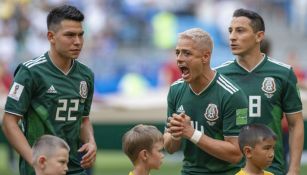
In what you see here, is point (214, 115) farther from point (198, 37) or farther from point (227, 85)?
point (198, 37)

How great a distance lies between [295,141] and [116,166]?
421 inches

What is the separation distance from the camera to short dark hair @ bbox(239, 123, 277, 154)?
26.4 ft

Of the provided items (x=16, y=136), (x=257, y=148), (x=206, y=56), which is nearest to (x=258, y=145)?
(x=257, y=148)

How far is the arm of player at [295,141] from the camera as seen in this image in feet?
29.5

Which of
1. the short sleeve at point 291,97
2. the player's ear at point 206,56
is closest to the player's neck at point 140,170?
the player's ear at point 206,56

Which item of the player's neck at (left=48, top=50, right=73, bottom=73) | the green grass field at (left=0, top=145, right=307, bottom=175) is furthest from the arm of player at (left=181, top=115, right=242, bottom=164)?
the green grass field at (left=0, top=145, right=307, bottom=175)

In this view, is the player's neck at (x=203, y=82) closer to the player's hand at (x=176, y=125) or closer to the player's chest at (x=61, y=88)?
the player's hand at (x=176, y=125)

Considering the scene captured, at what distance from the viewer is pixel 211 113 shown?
837 centimetres

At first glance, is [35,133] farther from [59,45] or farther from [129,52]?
[129,52]

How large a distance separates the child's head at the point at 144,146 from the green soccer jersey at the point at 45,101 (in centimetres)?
70

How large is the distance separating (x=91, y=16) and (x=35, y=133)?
16936 millimetres

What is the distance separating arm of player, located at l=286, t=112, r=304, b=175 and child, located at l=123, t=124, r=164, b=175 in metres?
1.54

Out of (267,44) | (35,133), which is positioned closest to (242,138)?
(35,133)

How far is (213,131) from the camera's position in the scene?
8.45 meters
